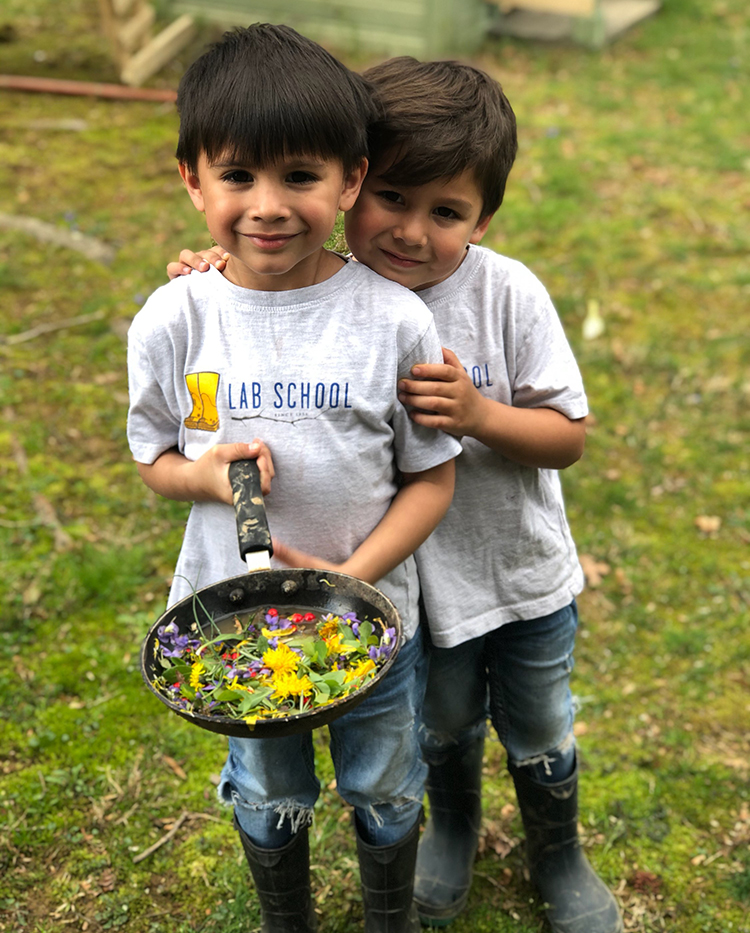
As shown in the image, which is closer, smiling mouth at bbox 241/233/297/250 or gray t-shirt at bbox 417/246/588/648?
smiling mouth at bbox 241/233/297/250

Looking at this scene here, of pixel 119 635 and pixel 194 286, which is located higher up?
pixel 194 286

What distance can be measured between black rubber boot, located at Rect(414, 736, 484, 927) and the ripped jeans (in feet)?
0.24

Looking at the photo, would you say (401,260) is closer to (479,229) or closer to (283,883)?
(479,229)

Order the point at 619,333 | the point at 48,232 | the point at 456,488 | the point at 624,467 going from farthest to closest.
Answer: the point at 48,232, the point at 619,333, the point at 624,467, the point at 456,488

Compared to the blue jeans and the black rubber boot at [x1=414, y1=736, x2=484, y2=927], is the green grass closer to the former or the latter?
the black rubber boot at [x1=414, y1=736, x2=484, y2=927]

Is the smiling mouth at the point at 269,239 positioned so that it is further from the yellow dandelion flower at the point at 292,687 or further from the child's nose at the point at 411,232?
the yellow dandelion flower at the point at 292,687

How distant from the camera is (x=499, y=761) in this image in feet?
10.00

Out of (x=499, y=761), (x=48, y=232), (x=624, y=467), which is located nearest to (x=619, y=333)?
(x=624, y=467)

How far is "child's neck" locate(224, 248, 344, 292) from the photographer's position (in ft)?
5.84

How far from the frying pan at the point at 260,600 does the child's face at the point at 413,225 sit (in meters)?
0.46

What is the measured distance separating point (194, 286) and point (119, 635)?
1.86 meters

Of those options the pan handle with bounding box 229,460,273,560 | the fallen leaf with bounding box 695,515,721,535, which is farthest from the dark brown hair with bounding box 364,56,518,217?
the fallen leaf with bounding box 695,515,721,535

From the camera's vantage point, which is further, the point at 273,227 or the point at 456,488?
the point at 456,488

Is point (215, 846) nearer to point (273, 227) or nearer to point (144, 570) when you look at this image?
point (144, 570)
